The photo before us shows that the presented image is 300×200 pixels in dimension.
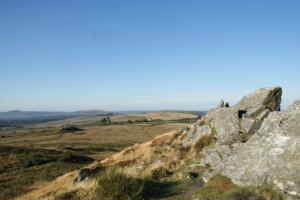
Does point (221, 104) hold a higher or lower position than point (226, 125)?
higher

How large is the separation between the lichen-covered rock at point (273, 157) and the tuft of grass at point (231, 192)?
26 cm

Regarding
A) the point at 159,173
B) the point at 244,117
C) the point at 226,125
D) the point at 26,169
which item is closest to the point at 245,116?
the point at 244,117

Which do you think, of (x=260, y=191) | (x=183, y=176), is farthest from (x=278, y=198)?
(x=183, y=176)

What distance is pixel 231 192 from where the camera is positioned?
39.5ft

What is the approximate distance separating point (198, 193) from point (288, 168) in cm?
298

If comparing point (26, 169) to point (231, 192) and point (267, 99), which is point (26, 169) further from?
point (231, 192)

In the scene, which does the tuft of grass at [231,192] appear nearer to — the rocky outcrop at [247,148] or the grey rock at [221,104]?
the rocky outcrop at [247,148]

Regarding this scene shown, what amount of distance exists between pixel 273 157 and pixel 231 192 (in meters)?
1.87

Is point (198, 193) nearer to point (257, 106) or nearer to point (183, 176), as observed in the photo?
point (183, 176)

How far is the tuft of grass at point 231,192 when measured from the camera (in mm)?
11476


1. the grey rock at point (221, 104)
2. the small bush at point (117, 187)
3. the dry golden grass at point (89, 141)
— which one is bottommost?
the dry golden grass at point (89, 141)

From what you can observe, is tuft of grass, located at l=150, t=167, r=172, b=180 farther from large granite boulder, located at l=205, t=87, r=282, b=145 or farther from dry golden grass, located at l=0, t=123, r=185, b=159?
dry golden grass, located at l=0, t=123, r=185, b=159

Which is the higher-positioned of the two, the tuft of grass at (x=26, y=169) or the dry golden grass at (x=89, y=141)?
the tuft of grass at (x=26, y=169)

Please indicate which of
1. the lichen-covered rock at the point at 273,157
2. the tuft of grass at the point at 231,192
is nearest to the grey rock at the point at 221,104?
the lichen-covered rock at the point at 273,157
